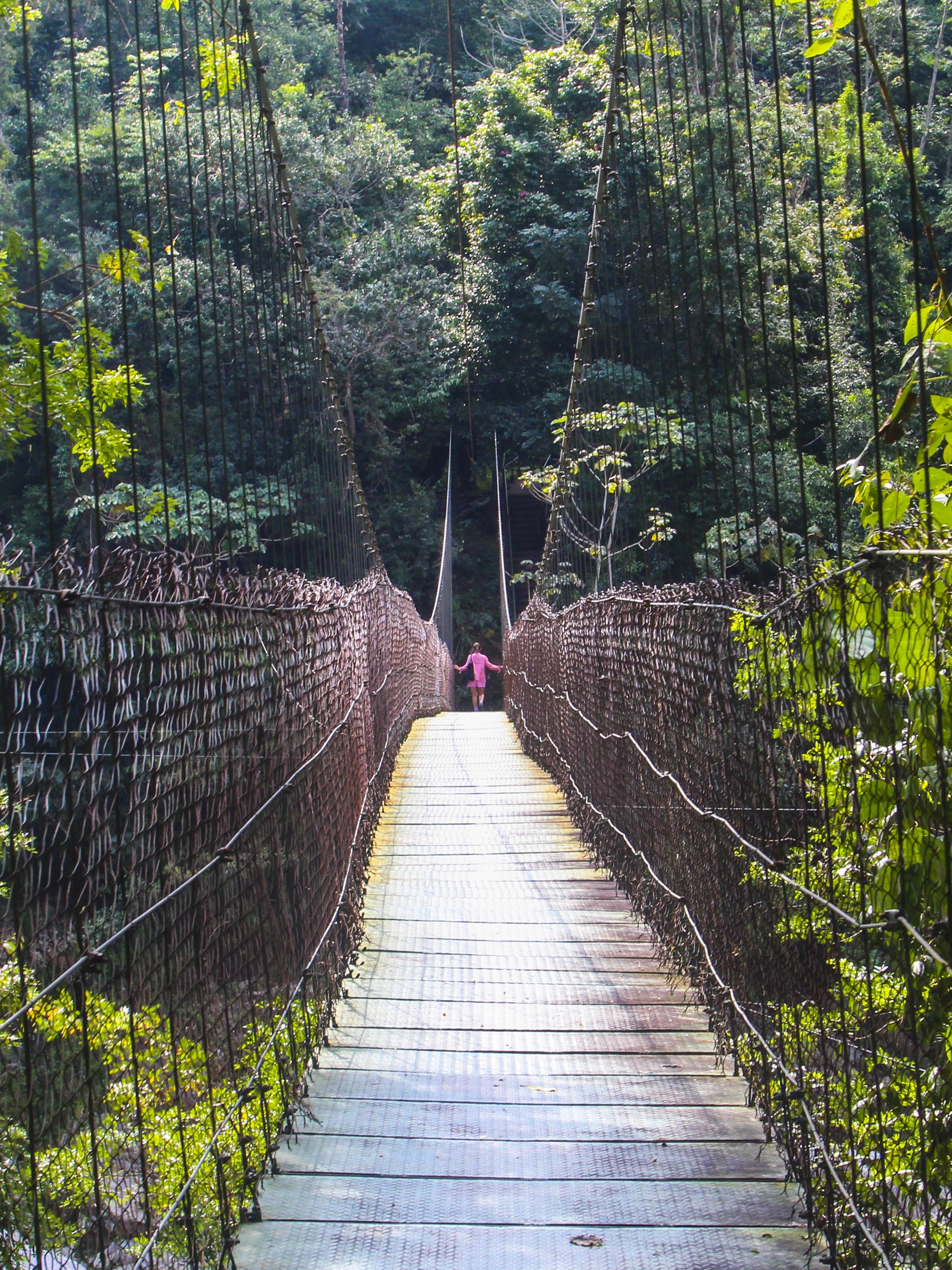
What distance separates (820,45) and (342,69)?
89.4ft

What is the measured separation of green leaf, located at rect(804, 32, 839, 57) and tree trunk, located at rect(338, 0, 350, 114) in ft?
84.1

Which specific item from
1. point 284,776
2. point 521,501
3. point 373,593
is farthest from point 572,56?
point 284,776

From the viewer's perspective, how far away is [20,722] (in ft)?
4.19

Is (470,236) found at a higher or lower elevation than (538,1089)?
higher

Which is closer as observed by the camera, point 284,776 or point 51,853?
point 51,853

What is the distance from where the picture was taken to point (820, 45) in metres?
1.57

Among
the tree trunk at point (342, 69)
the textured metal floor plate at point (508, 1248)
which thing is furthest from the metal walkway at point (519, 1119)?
the tree trunk at point (342, 69)

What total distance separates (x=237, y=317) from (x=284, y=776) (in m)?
12.4

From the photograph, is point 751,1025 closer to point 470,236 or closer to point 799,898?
point 799,898

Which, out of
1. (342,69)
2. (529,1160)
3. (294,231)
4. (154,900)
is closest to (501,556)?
(294,231)

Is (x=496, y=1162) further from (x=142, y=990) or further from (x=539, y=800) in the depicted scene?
(x=539, y=800)

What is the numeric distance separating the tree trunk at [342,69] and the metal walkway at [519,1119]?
970 inches

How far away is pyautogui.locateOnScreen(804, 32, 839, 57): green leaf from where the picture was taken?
1532mm

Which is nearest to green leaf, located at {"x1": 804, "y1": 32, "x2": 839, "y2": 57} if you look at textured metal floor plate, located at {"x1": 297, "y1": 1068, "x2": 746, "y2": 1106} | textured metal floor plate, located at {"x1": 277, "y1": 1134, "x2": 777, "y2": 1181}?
textured metal floor plate, located at {"x1": 277, "y1": 1134, "x2": 777, "y2": 1181}
